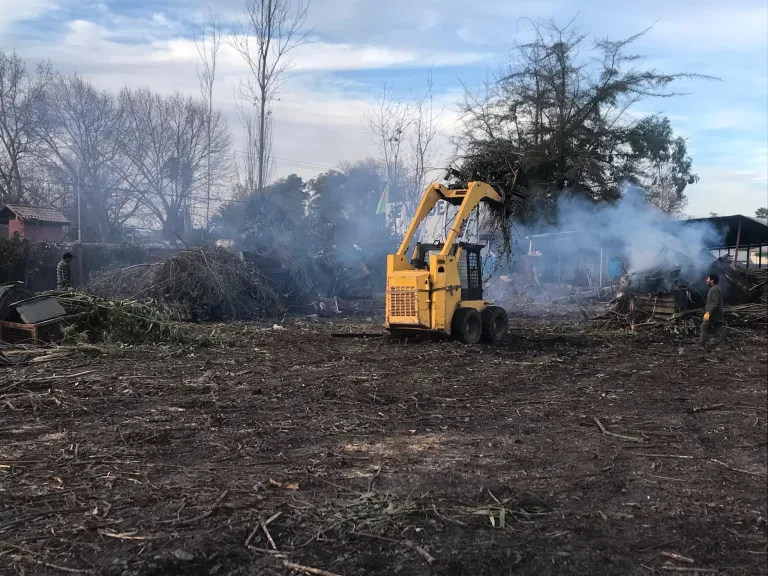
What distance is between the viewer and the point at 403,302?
10961 millimetres

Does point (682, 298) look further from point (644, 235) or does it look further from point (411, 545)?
point (411, 545)

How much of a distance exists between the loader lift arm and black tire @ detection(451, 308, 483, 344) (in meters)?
1.17

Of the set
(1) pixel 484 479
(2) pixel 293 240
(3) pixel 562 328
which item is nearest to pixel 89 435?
(1) pixel 484 479

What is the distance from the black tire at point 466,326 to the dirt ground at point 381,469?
197 cm

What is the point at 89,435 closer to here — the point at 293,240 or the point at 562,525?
the point at 562,525

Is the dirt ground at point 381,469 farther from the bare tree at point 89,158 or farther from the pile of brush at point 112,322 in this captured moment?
the bare tree at point 89,158

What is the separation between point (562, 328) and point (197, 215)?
2499 cm

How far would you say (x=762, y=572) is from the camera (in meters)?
3.02

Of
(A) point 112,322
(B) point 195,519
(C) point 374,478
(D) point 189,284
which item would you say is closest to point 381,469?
(C) point 374,478

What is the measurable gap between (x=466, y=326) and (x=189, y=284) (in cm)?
752

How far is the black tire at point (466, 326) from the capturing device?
10969 mm

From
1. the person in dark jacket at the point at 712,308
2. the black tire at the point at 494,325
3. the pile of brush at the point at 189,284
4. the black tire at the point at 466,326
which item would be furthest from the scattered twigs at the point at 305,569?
the pile of brush at the point at 189,284

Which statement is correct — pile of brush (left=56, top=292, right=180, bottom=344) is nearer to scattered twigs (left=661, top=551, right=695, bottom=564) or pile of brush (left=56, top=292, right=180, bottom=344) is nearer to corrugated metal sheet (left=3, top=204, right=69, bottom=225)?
scattered twigs (left=661, top=551, right=695, bottom=564)

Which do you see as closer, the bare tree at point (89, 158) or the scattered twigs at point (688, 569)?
the scattered twigs at point (688, 569)
